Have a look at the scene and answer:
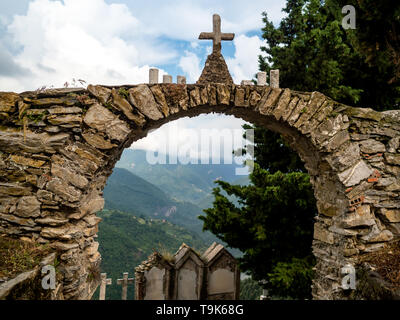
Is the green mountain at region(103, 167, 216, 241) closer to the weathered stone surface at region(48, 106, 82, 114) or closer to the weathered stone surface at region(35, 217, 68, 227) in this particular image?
the weathered stone surface at region(35, 217, 68, 227)

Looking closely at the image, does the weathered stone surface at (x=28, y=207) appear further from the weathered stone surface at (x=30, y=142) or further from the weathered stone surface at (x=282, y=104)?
the weathered stone surface at (x=282, y=104)

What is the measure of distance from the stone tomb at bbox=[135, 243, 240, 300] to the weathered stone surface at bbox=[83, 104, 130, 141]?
2879 mm

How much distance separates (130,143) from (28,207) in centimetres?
134

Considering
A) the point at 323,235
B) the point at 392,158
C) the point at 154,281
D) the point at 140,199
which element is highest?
the point at 140,199

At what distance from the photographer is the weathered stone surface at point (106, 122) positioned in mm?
2828

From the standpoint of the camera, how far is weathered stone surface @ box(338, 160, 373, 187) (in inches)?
125

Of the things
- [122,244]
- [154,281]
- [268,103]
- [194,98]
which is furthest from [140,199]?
[268,103]

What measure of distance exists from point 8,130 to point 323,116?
362cm

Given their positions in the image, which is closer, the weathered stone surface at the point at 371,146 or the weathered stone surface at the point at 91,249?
the weathered stone surface at the point at 91,249

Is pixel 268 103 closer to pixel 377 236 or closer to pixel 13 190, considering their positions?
pixel 377 236

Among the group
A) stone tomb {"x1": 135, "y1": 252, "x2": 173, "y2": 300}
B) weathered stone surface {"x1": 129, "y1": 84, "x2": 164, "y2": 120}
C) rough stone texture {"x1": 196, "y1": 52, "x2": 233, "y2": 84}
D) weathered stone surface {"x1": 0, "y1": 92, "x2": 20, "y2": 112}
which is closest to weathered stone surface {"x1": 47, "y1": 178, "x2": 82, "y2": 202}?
weathered stone surface {"x1": 0, "y1": 92, "x2": 20, "y2": 112}

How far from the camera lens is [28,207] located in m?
2.65

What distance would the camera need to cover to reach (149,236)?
102ft

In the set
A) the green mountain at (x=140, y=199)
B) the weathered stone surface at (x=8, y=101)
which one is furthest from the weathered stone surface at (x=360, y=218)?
the green mountain at (x=140, y=199)
